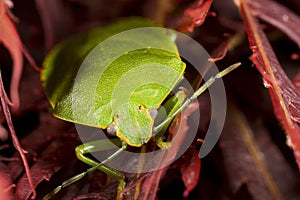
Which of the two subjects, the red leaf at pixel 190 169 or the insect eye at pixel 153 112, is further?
the insect eye at pixel 153 112

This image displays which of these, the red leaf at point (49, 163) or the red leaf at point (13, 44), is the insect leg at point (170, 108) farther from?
the red leaf at point (13, 44)

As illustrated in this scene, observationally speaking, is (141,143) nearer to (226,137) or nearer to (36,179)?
(36,179)

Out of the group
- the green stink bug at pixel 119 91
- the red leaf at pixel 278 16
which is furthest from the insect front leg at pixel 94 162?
the red leaf at pixel 278 16

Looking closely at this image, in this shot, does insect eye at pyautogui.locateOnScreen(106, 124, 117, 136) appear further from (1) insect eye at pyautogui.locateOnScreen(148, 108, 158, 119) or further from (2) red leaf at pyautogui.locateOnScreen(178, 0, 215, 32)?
(2) red leaf at pyautogui.locateOnScreen(178, 0, 215, 32)

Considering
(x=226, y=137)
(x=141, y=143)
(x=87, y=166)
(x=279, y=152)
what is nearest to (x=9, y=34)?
(x=87, y=166)

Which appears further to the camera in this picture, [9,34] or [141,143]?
[9,34]
